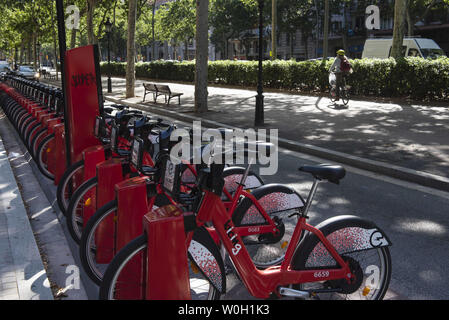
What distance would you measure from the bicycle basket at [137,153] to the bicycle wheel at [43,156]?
10.6ft

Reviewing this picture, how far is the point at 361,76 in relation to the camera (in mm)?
19016

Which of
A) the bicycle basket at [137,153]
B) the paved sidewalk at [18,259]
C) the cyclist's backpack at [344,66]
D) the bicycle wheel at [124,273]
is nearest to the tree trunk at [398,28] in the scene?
the cyclist's backpack at [344,66]

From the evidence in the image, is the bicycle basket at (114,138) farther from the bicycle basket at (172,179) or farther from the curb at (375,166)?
the curb at (375,166)

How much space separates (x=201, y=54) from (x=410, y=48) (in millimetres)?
16009

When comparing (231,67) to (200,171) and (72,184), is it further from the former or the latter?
(200,171)

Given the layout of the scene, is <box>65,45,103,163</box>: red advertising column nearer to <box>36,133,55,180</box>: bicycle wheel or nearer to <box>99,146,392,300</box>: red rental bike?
<box>36,133,55,180</box>: bicycle wheel

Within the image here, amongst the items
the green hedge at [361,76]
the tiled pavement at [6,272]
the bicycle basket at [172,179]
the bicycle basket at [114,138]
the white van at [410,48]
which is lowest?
the tiled pavement at [6,272]

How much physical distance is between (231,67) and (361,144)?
19269 mm

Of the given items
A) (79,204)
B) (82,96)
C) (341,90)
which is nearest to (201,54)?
(341,90)

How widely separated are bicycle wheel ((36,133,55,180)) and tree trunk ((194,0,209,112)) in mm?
8490

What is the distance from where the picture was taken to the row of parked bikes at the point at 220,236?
287cm

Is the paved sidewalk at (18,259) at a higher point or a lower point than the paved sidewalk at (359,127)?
lower

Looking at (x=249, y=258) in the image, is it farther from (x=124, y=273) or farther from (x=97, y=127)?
(x=97, y=127)

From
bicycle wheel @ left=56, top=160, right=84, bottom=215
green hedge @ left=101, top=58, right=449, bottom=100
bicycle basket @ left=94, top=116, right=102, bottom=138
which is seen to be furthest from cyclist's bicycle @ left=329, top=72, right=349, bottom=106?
bicycle wheel @ left=56, top=160, right=84, bottom=215
